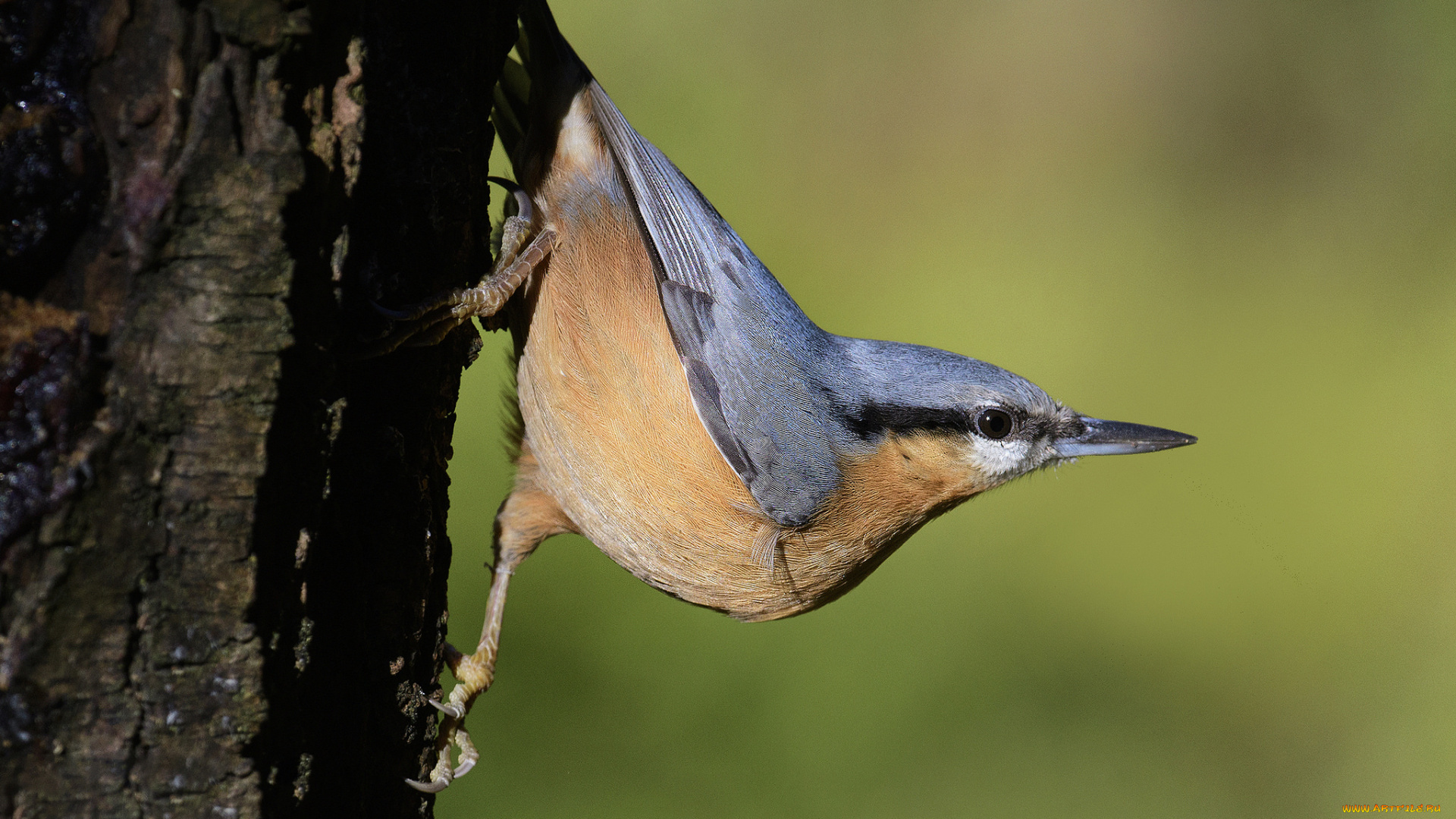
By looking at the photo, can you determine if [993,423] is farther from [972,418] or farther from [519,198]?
[519,198]

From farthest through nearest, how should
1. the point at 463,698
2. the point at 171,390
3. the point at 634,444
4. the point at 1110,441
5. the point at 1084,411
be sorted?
the point at 1084,411
the point at 1110,441
the point at 463,698
the point at 634,444
the point at 171,390

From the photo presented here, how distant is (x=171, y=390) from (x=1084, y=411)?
3.84 metres

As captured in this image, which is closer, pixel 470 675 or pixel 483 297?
pixel 483 297

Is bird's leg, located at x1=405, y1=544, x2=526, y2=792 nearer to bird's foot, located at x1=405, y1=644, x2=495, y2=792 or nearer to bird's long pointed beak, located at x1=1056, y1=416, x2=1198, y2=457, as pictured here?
bird's foot, located at x1=405, y1=644, x2=495, y2=792

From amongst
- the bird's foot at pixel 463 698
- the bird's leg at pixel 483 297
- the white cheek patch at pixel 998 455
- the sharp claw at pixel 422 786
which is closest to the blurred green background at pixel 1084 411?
the bird's foot at pixel 463 698

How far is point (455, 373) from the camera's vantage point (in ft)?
5.67

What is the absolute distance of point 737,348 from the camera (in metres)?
2.15

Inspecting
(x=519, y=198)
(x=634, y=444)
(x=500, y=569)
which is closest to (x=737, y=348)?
(x=634, y=444)

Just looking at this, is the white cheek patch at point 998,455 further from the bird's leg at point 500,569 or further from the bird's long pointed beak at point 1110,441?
the bird's leg at point 500,569

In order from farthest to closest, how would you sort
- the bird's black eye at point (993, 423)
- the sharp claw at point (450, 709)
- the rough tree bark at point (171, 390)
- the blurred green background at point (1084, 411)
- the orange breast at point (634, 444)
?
the blurred green background at point (1084, 411) → the bird's black eye at point (993, 423) → the orange breast at point (634, 444) → the sharp claw at point (450, 709) → the rough tree bark at point (171, 390)

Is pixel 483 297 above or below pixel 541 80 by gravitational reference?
below

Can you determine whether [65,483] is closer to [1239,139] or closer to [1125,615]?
[1125,615]

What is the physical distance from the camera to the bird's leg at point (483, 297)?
145 cm

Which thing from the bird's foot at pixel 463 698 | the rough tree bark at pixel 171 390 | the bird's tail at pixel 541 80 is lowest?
the bird's foot at pixel 463 698
